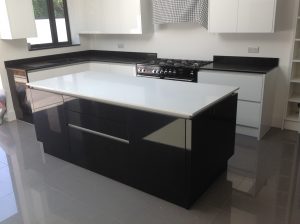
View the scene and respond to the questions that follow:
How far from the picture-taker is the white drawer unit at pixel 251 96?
3.34 metres

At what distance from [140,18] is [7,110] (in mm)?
2536

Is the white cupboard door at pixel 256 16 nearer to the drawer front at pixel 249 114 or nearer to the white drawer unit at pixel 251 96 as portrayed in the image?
the white drawer unit at pixel 251 96

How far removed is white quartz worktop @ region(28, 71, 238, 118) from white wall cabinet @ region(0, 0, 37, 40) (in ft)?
4.72

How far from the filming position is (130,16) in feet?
14.5

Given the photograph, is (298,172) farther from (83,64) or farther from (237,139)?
(83,64)

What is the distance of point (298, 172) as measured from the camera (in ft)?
9.16

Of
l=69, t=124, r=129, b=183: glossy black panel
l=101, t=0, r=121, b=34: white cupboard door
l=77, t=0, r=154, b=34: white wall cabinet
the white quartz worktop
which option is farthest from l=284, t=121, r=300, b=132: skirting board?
l=101, t=0, r=121, b=34: white cupboard door

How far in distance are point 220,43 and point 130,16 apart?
4.76 feet

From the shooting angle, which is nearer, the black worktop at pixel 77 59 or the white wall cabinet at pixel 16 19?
the white wall cabinet at pixel 16 19

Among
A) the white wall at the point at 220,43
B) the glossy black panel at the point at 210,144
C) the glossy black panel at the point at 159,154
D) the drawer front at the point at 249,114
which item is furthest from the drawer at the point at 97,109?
the white wall at the point at 220,43

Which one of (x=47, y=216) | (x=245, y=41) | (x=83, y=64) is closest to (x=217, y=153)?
(x=47, y=216)

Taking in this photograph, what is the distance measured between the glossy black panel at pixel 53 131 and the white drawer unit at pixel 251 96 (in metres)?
1.83

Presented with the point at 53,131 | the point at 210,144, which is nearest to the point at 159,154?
the point at 210,144

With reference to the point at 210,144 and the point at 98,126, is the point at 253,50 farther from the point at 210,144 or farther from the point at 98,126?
the point at 98,126
